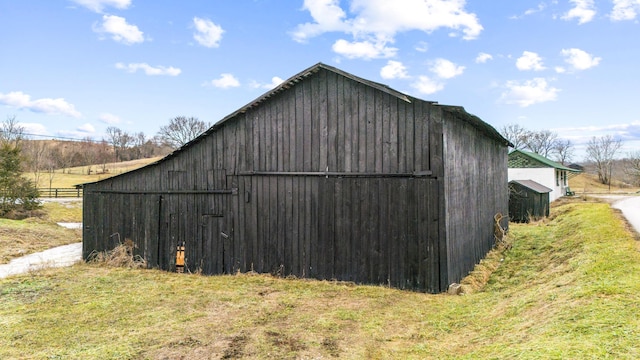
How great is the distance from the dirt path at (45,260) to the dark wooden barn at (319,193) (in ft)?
3.71

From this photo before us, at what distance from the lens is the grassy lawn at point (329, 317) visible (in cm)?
492

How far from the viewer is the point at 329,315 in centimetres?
721

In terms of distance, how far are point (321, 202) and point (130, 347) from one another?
5489mm

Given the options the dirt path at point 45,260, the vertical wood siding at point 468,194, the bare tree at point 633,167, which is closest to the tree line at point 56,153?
the dirt path at point 45,260

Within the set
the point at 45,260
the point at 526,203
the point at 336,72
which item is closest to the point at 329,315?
the point at 336,72

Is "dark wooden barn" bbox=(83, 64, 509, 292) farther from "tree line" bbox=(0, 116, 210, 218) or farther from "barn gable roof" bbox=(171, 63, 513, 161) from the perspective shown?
"tree line" bbox=(0, 116, 210, 218)

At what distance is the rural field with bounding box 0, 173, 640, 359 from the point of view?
4957 millimetres

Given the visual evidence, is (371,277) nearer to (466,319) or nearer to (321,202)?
(321,202)

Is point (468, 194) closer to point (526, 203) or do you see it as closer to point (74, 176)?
point (526, 203)

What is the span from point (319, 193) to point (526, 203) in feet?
56.5

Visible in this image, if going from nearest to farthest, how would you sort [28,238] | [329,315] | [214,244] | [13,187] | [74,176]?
[329,315], [214,244], [28,238], [13,187], [74,176]

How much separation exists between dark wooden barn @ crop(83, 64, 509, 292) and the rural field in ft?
2.37

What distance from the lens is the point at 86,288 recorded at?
955 cm

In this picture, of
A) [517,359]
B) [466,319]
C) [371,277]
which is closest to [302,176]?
[371,277]
